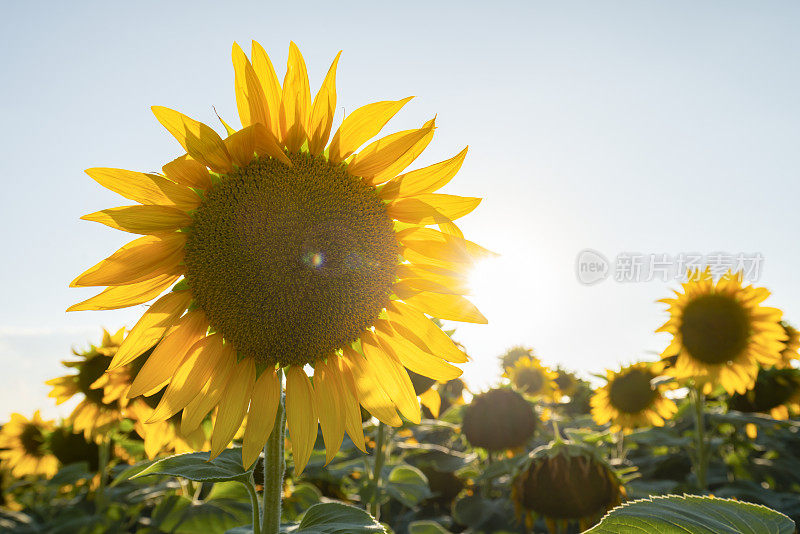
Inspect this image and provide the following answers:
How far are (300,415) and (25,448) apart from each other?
18.9ft

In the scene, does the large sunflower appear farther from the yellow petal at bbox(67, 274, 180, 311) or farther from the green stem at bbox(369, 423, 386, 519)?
the green stem at bbox(369, 423, 386, 519)

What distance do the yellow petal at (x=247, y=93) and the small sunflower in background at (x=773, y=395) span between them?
209 inches

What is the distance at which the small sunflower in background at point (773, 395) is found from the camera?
5.07 m

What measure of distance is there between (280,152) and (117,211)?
468 mm

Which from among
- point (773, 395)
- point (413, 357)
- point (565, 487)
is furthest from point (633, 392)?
point (413, 357)

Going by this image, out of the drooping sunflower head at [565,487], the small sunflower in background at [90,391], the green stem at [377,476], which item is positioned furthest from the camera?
the small sunflower in background at [90,391]

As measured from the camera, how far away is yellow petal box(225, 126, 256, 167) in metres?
1.46

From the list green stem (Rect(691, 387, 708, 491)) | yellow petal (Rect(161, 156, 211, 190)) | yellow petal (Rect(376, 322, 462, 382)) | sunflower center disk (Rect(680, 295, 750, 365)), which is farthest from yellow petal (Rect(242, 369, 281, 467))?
sunflower center disk (Rect(680, 295, 750, 365))

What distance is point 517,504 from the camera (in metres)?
2.92

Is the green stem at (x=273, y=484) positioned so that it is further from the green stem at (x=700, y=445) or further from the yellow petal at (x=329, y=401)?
the green stem at (x=700, y=445)

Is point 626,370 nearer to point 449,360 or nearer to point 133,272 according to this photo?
point 449,360

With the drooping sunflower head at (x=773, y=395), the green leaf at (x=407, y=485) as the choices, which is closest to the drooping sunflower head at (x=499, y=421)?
the green leaf at (x=407, y=485)

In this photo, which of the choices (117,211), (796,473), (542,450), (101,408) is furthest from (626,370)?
(117,211)

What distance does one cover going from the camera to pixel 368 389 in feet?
5.66
